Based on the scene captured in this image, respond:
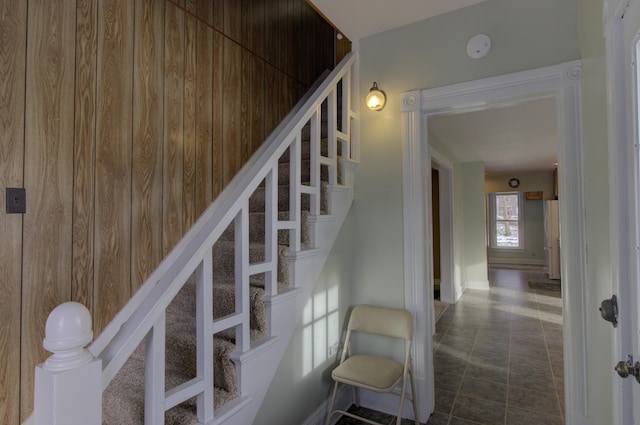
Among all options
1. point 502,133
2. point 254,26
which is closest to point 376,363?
point 254,26

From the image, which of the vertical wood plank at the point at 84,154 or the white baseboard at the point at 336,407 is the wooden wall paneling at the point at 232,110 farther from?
the white baseboard at the point at 336,407

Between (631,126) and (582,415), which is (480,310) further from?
(631,126)

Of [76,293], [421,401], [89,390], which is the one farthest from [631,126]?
[76,293]

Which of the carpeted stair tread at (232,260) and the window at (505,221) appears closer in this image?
the carpeted stair tread at (232,260)

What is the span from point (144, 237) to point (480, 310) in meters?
4.72

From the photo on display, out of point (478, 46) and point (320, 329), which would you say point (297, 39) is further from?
point (320, 329)

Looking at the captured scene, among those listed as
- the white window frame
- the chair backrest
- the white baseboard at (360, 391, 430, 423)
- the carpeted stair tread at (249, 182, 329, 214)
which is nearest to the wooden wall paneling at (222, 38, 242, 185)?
the carpeted stair tread at (249, 182, 329, 214)

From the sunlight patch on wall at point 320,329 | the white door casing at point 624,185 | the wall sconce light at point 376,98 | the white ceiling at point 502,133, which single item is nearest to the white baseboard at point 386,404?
the sunlight patch on wall at point 320,329

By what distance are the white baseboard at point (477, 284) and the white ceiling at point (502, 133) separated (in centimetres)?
233

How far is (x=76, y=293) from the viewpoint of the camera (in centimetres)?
163

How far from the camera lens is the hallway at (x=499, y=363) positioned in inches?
94.3

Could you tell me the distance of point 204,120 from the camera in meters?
2.27

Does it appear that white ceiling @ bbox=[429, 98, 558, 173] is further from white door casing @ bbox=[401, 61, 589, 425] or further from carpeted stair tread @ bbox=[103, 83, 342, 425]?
carpeted stair tread @ bbox=[103, 83, 342, 425]

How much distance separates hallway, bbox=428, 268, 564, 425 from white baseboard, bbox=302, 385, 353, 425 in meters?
0.57
